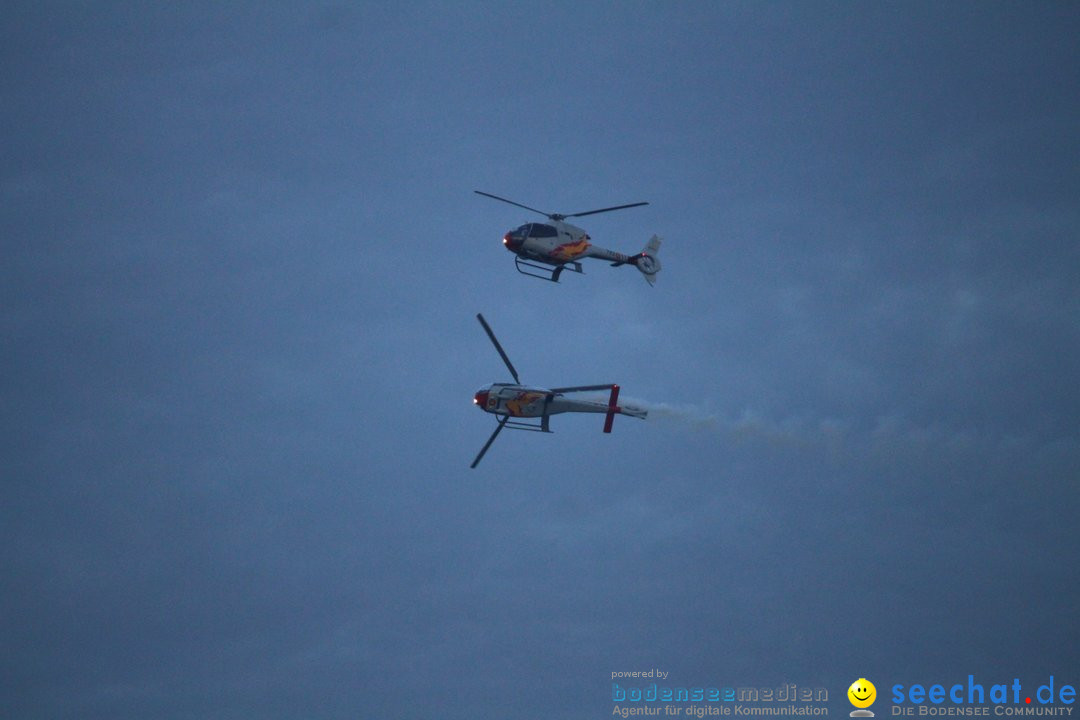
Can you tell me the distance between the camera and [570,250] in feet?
218

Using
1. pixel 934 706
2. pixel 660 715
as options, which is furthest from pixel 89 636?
pixel 934 706

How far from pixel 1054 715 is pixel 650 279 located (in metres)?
42.5

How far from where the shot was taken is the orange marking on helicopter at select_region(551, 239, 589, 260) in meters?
Answer: 65.8

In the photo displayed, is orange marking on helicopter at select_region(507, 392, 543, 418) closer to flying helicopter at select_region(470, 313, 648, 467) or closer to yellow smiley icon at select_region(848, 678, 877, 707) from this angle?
flying helicopter at select_region(470, 313, 648, 467)

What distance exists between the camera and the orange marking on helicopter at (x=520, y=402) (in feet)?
200

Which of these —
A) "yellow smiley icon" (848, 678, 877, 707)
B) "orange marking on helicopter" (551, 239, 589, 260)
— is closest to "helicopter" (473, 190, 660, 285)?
"orange marking on helicopter" (551, 239, 589, 260)

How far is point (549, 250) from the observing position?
214ft

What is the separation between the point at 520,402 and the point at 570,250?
9.71m

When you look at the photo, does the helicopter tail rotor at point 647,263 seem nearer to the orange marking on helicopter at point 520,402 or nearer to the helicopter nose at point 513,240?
the helicopter nose at point 513,240

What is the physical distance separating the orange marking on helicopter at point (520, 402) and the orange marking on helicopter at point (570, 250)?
860cm

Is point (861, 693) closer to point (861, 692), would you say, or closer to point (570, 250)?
point (861, 692)

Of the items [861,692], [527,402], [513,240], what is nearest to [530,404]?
[527,402]

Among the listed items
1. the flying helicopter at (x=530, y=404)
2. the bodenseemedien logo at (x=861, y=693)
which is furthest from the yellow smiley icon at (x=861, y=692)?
the flying helicopter at (x=530, y=404)

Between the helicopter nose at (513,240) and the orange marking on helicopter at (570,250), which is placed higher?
the orange marking on helicopter at (570,250)
